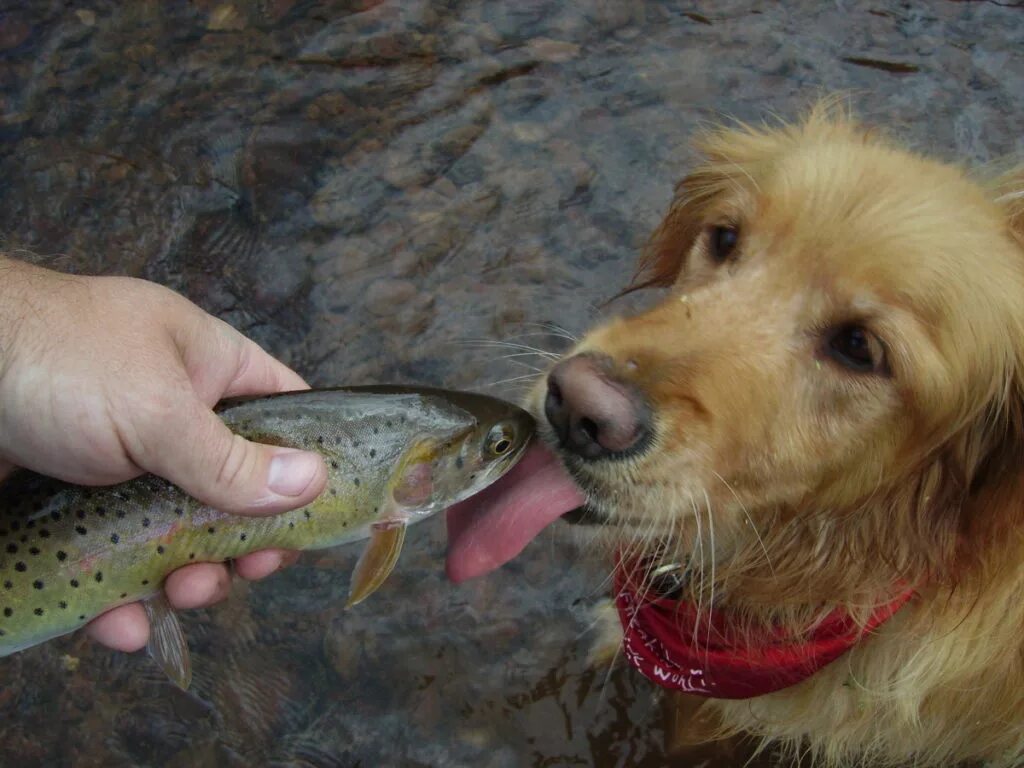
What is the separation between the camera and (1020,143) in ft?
19.5

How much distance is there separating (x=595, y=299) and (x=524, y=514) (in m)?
2.76

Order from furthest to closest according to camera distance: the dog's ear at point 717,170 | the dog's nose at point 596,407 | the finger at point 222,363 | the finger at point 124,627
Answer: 1. the dog's ear at point 717,170
2. the finger at point 124,627
3. the finger at point 222,363
4. the dog's nose at point 596,407

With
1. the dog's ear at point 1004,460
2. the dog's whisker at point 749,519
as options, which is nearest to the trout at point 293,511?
the dog's whisker at point 749,519

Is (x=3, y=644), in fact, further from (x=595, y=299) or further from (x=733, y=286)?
(x=595, y=299)

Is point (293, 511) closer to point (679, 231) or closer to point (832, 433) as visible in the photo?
point (832, 433)

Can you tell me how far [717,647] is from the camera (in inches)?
140

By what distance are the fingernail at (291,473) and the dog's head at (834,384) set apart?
2.24 ft

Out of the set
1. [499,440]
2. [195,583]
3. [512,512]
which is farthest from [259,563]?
[499,440]

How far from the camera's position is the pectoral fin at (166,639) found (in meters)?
3.02

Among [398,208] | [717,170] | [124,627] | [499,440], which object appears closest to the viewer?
[499,440]

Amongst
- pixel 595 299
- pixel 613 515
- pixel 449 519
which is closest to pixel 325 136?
pixel 595 299

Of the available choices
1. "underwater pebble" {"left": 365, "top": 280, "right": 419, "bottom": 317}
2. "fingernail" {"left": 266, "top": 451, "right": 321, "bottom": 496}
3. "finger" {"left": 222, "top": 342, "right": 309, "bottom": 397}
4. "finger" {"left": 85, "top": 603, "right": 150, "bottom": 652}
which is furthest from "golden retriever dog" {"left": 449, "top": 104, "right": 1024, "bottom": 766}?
"underwater pebble" {"left": 365, "top": 280, "right": 419, "bottom": 317}

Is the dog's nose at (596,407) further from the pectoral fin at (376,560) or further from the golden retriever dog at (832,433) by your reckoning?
the pectoral fin at (376,560)

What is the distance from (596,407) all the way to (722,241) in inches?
36.6
